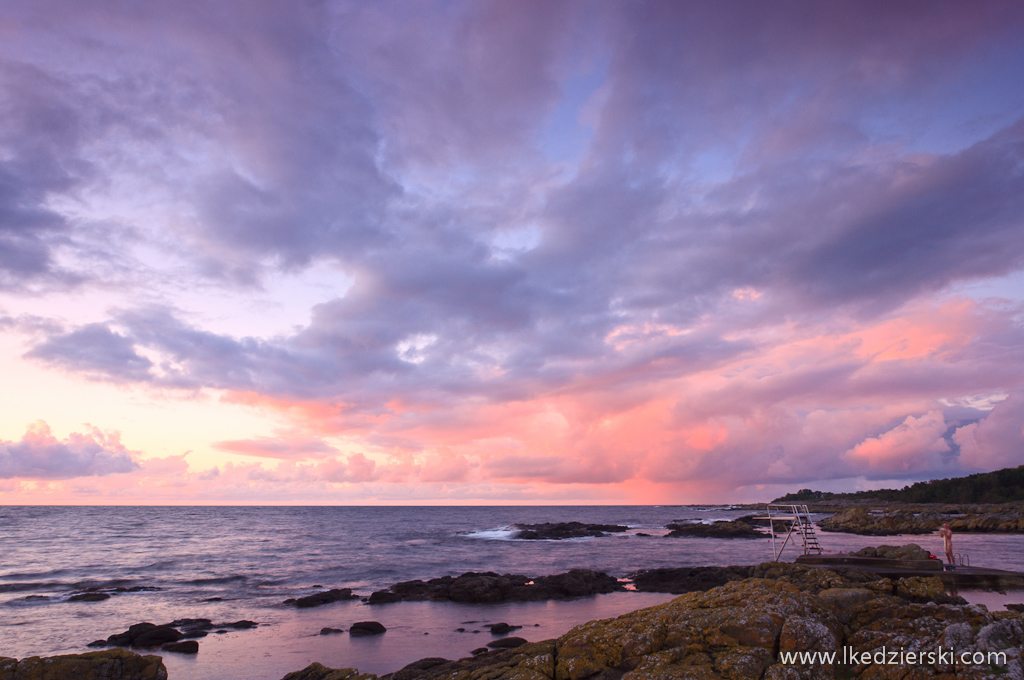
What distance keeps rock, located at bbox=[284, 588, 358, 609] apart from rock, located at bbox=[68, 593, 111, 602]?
1086 cm

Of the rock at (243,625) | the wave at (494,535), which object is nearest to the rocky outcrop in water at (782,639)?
the rock at (243,625)

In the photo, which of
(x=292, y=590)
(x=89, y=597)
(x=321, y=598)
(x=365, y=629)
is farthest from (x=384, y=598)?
(x=89, y=597)

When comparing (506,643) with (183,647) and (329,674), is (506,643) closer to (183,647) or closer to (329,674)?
(329,674)

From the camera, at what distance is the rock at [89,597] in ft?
96.0

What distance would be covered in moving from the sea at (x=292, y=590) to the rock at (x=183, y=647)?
0.30 meters

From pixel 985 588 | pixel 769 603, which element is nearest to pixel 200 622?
pixel 769 603

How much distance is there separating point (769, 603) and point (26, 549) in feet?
238

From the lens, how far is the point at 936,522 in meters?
62.5

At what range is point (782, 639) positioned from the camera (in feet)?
26.4

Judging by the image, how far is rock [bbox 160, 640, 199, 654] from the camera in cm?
1923

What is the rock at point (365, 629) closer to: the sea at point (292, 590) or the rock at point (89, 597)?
the sea at point (292, 590)

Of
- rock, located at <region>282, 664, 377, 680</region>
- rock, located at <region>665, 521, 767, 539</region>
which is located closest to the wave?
rock, located at <region>665, 521, 767, 539</region>

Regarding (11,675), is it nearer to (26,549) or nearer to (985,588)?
(985,588)

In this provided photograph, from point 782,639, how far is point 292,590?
3279 centimetres
